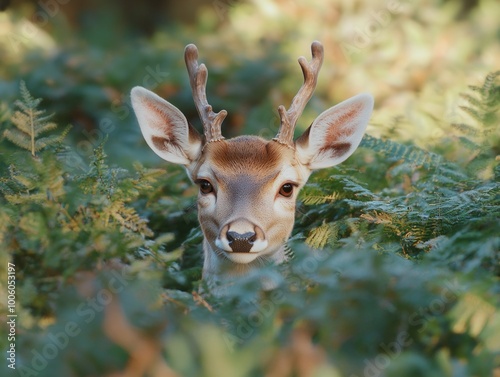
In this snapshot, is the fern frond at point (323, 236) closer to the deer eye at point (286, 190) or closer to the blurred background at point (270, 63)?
the deer eye at point (286, 190)

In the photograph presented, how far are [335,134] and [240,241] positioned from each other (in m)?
1.43

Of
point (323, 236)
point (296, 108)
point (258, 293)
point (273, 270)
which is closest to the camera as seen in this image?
point (258, 293)

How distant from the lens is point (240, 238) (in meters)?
5.89

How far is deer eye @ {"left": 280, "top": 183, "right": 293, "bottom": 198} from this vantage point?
6559mm

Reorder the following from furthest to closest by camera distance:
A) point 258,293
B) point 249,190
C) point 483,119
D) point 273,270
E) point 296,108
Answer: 1. point 483,119
2. point 296,108
3. point 249,190
4. point 273,270
5. point 258,293

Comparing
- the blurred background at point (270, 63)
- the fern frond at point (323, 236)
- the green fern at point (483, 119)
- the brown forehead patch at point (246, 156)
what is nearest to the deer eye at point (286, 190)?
the brown forehead patch at point (246, 156)

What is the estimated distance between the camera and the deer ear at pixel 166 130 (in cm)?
679

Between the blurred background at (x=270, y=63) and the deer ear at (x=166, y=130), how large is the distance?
12.7ft

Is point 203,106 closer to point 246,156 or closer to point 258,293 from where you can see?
point 246,156

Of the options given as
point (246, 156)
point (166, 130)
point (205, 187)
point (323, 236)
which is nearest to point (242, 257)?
point (323, 236)

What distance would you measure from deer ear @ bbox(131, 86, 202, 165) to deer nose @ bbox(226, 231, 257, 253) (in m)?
1.11

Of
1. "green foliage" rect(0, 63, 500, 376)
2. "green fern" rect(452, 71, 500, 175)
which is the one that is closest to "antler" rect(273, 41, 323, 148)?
"green foliage" rect(0, 63, 500, 376)

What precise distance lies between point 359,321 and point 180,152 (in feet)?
9.31

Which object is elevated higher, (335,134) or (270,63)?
(335,134)
